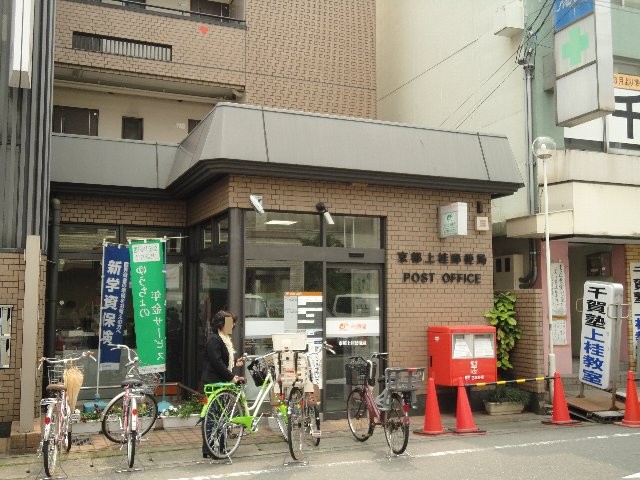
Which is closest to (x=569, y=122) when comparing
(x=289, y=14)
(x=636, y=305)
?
(x=636, y=305)

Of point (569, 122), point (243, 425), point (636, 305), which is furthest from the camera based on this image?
point (636, 305)

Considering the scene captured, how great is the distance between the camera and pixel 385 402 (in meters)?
9.01

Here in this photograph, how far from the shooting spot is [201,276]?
12750 millimetres

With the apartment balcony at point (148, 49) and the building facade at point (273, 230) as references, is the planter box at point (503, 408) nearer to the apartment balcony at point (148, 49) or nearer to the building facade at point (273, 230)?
the building facade at point (273, 230)

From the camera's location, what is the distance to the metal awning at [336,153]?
1048cm

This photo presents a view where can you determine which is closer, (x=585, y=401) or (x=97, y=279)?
(x=585, y=401)

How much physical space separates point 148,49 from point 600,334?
11929 mm

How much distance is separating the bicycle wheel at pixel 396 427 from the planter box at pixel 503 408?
11.5 ft

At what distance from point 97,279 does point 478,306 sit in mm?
7177

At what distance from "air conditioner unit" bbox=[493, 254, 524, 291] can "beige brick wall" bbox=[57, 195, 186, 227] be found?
685 cm

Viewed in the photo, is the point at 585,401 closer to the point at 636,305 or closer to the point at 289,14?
the point at 636,305

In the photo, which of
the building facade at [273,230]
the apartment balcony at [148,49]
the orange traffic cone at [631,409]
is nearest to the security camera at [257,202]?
the building facade at [273,230]

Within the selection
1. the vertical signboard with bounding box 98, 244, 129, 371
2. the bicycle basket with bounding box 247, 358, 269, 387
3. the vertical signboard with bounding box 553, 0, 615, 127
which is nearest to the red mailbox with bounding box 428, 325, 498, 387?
the bicycle basket with bounding box 247, 358, 269, 387

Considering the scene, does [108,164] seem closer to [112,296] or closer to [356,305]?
[112,296]
